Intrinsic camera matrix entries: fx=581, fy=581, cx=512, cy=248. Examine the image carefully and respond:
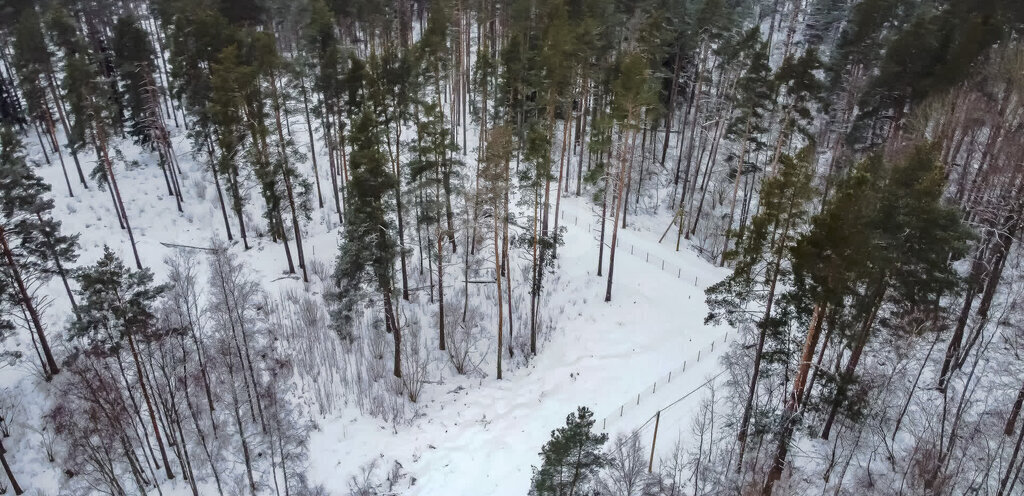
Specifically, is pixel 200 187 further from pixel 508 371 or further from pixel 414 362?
pixel 508 371

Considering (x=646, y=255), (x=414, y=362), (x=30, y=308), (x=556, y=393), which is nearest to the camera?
(x=30, y=308)

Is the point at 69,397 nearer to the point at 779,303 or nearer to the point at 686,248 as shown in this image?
the point at 779,303

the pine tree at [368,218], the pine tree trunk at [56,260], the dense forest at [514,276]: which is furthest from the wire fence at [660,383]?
the pine tree trunk at [56,260]

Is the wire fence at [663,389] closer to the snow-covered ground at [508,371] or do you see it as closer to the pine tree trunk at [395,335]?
the snow-covered ground at [508,371]

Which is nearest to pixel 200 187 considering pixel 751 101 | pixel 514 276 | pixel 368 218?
pixel 368 218

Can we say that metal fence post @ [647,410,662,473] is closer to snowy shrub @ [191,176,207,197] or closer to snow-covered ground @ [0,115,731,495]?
snow-covered ground @ [0,115,731,495]

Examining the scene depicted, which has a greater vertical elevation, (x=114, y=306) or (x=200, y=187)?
(x=114, y=306)

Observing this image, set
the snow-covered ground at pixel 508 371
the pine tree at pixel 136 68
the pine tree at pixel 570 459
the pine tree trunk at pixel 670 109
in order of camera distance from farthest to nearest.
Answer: the pine tree trunk at pixel 670 109, the pine tree at pixel 136 68, the snow-covered ground at pixel 508 371, the pine tree at pixel 570 459
